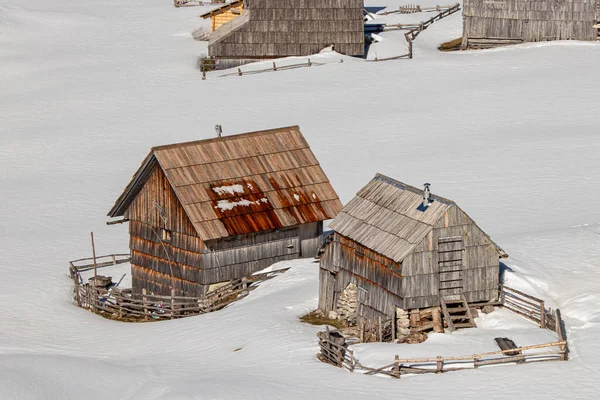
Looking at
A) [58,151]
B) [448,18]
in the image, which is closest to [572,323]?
[58,151]

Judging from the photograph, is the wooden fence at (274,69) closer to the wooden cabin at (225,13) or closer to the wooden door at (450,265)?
the wooden cabin at (225,13)

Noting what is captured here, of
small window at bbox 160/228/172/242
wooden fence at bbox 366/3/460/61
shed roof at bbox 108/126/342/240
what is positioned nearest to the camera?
shed roof at bbox 108/126/342/240

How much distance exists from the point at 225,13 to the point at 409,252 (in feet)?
149

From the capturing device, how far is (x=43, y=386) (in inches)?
1444

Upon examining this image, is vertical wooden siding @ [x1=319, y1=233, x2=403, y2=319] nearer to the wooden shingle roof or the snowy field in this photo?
the wooden shingle roof

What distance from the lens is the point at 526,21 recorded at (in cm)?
7431

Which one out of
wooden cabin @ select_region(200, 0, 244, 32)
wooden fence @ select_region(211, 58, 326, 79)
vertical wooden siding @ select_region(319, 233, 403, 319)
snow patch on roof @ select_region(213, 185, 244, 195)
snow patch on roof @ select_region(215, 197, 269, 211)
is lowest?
vertical wooden siding @ select_region(319, 233, 403, 319)

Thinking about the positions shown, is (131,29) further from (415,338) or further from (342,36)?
(415,338)

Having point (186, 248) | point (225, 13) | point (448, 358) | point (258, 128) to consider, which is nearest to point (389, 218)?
point (448, 358)

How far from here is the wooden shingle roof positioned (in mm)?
37312

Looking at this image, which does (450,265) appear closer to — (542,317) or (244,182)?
(542,317)

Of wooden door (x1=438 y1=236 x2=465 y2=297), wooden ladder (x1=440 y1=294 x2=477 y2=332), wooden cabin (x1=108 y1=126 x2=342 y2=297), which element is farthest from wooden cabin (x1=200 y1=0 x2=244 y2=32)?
wooden ladder (x1=440 y1=294 x2=477 y2=332)

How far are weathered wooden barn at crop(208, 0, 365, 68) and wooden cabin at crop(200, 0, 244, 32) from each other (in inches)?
218

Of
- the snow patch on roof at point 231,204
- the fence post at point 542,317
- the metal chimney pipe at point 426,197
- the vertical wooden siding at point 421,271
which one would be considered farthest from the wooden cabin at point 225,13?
the fence post at point 542,317
